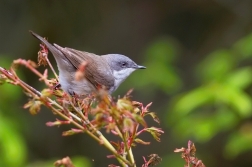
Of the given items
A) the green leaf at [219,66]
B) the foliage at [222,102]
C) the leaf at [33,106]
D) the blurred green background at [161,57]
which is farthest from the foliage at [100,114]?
the green leaf at [219,66]

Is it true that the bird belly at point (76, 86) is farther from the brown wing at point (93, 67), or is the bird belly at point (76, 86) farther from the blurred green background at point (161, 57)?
the blurred green background at point (161, 57)

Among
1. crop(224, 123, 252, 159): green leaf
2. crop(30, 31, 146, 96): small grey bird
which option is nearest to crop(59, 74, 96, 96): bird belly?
crop(30, 31, 146, 96): small grey bird

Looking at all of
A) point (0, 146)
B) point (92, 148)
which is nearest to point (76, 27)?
point (92, 148)

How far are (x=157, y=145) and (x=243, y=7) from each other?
2.56 m

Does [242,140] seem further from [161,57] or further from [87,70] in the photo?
[87,70]

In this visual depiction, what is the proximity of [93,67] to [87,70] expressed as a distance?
0.31ft

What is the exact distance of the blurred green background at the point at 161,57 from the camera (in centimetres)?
538

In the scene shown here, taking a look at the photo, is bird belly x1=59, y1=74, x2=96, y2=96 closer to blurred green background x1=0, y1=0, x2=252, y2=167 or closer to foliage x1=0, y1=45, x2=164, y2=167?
foliage x1=0, y1=45, x2=164, y2=167

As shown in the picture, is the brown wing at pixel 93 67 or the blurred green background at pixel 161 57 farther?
the blurred green background at pixel 161 57

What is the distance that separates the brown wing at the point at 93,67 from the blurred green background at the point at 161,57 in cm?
146

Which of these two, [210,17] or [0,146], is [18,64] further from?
[210,17]

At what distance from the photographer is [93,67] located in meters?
3.67

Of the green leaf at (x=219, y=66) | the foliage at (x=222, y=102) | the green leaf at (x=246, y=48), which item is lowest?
the foliage at (x=222, y=102)

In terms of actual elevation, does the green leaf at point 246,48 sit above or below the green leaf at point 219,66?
above
